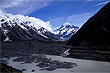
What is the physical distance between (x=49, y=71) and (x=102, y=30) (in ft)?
118

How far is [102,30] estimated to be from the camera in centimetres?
5650

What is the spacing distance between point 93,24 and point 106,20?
678 cm

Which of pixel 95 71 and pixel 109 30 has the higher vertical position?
pixel 109 30

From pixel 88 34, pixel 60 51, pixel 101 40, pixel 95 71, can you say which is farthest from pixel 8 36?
pixel 95 71

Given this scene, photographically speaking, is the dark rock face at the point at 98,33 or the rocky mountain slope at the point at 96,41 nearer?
the rocky mountain slope at the point at 96,41

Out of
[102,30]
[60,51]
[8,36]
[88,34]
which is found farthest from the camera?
[8,36]

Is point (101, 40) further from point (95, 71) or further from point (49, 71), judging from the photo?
point (49, 71)

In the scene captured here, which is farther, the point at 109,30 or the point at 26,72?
the point at 109,30

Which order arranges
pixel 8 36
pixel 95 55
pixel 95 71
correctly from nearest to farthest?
pixel 95 71 < pixel 95 55 < pixel 8 36

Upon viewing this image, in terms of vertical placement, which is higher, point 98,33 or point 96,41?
point 98,33

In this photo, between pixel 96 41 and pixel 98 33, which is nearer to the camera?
pixel 96 41

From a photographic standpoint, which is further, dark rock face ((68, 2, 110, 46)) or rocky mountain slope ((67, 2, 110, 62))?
dark rock face ((68, 2, 110, 46))

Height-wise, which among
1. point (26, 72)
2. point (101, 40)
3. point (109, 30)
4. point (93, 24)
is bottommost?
point (26, 72)

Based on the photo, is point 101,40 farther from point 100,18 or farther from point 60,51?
point 60,51
